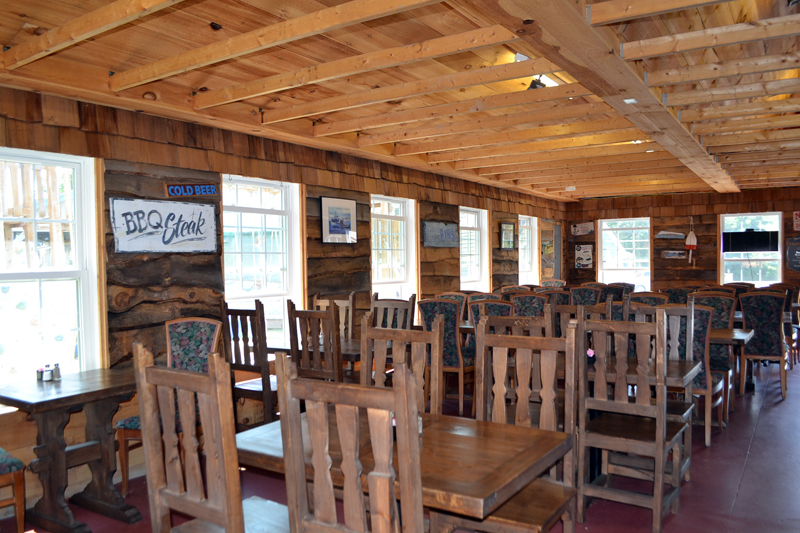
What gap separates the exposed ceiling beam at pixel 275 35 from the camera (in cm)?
266

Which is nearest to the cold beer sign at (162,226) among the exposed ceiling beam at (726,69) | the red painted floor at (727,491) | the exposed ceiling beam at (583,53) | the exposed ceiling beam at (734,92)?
the red painted floor at (727,491)

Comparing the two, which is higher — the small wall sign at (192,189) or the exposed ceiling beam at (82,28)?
the exposed ceiling beam at (82,28)

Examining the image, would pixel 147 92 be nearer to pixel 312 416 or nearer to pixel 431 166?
pixel 312 416

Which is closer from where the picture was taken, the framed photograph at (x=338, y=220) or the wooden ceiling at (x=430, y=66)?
the wooden ceiling at (x=430, y=66)

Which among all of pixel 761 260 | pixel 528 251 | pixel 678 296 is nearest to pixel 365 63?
pixel 678 296

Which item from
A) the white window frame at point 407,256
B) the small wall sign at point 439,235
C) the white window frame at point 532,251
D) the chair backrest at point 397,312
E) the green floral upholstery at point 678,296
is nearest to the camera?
the chair backrest at point 397,312

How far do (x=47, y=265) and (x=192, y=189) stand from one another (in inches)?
50.0

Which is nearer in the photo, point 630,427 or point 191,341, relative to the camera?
point 630,427

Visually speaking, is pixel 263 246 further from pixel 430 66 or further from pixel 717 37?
pixel 717 37

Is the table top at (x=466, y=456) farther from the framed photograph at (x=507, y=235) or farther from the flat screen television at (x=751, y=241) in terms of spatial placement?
the flat screen television at (x=751, y=241)

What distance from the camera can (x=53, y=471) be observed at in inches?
130

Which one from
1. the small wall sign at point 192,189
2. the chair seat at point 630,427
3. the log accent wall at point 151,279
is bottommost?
the chair seat at point 630,427

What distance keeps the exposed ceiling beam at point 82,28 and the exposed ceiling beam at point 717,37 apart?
7.72ft

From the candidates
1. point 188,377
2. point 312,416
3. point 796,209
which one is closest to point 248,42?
point 188,377
